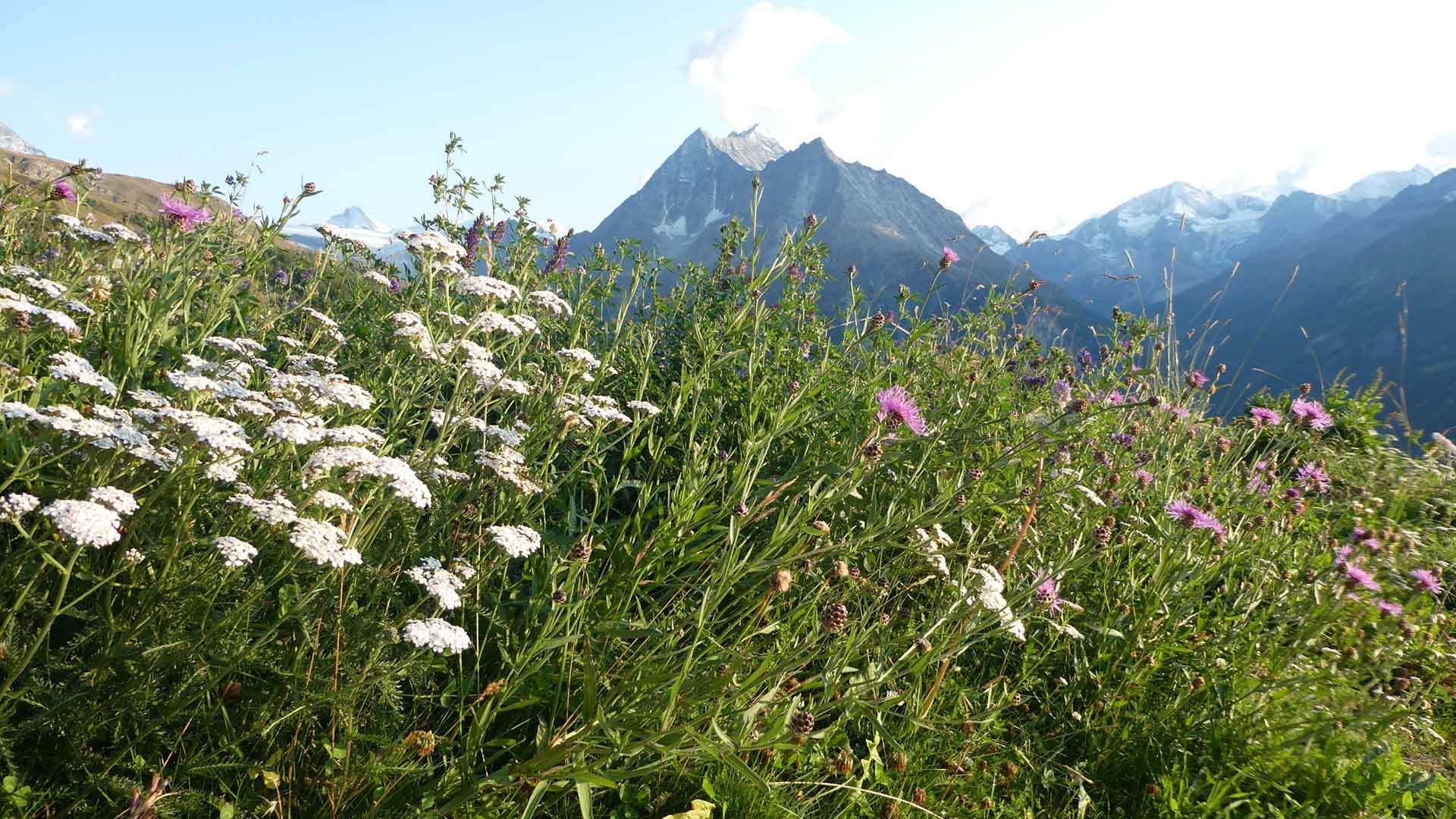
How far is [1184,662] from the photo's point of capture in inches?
117

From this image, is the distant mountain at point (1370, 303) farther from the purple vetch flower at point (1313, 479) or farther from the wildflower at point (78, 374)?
the wildflower at point (78, 374)

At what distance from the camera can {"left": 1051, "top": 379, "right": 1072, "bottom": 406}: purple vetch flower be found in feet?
13.3

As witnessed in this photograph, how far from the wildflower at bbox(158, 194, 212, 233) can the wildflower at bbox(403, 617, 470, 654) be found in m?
2.67

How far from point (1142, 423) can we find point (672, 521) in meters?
3.47

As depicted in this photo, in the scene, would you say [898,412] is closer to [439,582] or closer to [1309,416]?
[439,582]

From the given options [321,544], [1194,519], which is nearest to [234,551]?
[321,544]

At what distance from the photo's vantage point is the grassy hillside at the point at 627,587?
178 centimetres

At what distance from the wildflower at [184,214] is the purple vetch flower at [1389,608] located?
5.20 meters

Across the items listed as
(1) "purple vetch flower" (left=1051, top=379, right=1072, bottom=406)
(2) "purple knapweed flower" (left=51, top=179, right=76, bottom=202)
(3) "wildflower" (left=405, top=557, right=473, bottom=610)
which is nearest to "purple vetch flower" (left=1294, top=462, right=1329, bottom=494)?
(1) "purple vetch flower" (left=1051, top=379, right=1072, bottom=406)

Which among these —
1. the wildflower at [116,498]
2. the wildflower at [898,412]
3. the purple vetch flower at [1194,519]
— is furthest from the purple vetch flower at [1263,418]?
the wildflower at [116,498]

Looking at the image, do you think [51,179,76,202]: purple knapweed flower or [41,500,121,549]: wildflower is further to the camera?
[51,179,76,202]: purple knapweed flower

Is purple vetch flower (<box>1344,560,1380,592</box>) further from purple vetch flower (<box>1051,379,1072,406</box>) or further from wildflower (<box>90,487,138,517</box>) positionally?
wildflower (<box>90,487,138,517</box>)

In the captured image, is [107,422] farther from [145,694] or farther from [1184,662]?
[1184,662]

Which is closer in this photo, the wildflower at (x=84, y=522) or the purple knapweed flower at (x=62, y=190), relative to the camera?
the wildflower at (x=84, y=522)
